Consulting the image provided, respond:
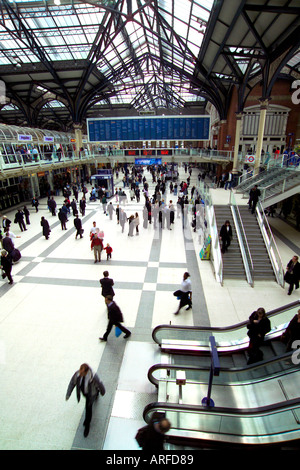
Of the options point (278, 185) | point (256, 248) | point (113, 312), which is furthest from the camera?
point (278, 185)

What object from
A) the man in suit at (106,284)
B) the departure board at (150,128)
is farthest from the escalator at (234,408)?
the departure board at (150,128)

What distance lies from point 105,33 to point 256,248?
849 inches

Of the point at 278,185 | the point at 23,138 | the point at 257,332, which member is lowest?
the point at 257,332

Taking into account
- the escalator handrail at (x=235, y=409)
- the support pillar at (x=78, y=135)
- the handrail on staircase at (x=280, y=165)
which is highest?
the support pillar at (x=78, y=135)

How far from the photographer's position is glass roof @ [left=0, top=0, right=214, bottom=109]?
17375 mm

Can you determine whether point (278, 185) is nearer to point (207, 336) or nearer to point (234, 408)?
point (207, 336)

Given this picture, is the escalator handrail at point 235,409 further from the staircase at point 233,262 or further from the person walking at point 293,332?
the staircase at point 233,262

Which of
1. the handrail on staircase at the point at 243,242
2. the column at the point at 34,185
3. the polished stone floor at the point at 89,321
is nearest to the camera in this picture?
the polished stone floor at the point at 89,321

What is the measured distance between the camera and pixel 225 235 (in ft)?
32.2

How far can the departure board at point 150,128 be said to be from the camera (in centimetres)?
3388

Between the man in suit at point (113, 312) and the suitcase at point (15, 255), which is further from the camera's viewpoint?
the suitcase at point (15, 255)

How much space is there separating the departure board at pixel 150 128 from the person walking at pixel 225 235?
27.7 metres

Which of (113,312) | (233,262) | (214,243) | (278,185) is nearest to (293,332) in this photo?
(113,312)
